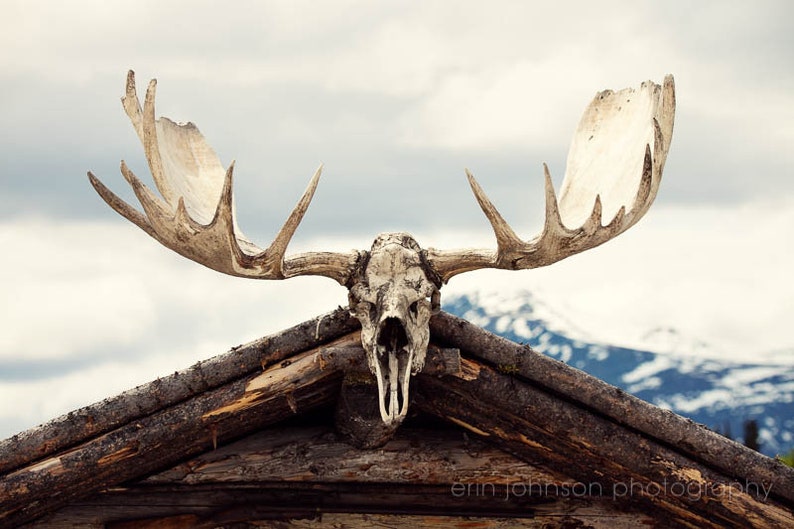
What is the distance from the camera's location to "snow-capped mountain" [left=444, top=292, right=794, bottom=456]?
9138 centimetres

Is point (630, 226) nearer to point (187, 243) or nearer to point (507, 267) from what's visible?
point (507, 267)

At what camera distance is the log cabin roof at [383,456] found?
5906 mm

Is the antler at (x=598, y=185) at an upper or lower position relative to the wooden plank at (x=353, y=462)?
upper

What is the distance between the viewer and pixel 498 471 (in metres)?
6.27

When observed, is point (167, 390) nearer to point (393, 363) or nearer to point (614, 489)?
point (393, 363)

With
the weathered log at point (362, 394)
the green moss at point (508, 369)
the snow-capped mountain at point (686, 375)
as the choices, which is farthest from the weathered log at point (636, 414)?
the snow-capped mountain at point (686, 375)

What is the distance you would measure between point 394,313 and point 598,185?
1.73m

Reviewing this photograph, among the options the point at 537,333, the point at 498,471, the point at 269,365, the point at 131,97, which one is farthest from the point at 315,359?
the point at 537,333

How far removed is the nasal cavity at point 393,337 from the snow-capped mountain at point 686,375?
8154cm

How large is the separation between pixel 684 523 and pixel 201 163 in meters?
3.36

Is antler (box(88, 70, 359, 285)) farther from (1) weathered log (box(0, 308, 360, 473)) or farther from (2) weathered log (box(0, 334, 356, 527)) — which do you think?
(2) weathered log (box(0, 334, 356, 527))

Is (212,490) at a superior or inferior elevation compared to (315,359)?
inferior

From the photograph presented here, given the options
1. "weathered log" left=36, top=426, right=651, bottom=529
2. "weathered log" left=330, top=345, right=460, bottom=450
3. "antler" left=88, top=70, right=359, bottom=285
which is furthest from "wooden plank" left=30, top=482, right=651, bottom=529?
"antler" left=88, top=70, right=359, bottom=285

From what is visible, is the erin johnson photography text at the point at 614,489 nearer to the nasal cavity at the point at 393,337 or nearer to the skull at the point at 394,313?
the skull at the point at 394,313
